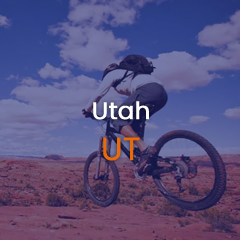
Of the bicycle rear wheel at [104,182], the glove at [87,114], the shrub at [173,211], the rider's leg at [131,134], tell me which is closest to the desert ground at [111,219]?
the shrub at [173,211]

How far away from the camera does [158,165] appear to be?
3822mm

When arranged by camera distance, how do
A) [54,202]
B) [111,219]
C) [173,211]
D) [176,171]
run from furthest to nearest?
[173,211]
[54,202]
[111,219]
[176,171]

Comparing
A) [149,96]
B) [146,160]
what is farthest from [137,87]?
[146,160]

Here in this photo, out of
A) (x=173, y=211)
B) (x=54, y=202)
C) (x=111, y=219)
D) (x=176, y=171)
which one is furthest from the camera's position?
(x=173, y=211)

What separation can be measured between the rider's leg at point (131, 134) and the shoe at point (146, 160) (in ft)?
0.23

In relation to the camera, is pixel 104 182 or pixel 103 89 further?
pixel 104 182

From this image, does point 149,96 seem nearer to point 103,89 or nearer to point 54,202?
point 103,89

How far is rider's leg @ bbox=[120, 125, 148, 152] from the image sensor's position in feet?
12.2

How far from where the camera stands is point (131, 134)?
379cm

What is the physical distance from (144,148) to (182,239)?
2.08 m

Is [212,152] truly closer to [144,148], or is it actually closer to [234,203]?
[144,148]

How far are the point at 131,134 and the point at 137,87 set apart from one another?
2.27 ft

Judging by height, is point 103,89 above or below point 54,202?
above

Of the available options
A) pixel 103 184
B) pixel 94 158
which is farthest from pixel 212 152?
pixel 94 158
